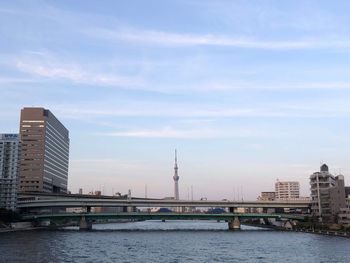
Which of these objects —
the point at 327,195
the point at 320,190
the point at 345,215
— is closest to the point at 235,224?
the point at 320,190

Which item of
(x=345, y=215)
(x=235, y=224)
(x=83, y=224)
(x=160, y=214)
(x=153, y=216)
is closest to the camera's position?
(x=345, y=215)

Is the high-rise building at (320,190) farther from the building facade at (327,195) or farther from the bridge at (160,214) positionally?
the bridge at (160,214)

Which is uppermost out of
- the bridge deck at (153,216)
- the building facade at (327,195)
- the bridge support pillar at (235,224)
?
the building facade at (327,195)

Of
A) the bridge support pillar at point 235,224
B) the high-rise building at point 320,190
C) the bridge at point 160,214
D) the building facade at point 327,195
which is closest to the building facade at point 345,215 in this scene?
the building facade at point 327,195

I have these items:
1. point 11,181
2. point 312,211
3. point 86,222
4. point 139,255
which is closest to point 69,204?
point 86,222

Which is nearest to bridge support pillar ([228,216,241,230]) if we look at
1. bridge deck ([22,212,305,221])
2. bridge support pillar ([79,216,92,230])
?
bridge deck ([22,212,305,221])

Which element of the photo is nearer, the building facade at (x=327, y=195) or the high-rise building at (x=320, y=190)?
the building facade at (x=327, y=195)

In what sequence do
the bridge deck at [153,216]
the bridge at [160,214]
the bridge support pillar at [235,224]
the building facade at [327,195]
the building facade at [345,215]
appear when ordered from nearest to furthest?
the building facade at [345,215] < the building facade at [327,195] < the bridge deck at [153,216] < the bridge at [160,214] < the bridge support pillar at [235,224]

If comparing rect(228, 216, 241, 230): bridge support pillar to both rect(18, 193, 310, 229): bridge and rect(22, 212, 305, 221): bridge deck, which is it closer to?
rect(18, 193, 310, 229): bridge

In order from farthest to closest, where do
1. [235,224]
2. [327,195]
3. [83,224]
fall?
[235,224] → [83,224] → [327,195]

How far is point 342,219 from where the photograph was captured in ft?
479

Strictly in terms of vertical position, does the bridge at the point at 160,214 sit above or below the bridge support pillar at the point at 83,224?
above

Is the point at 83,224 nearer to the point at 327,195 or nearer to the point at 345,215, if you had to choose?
the point at 327,195

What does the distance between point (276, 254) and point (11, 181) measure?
151253mm
